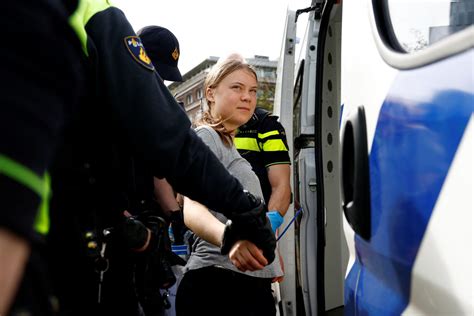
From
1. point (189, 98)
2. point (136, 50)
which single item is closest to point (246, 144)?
point (136, 50)

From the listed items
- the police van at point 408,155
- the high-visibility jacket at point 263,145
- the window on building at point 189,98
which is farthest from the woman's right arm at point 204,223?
the window on building at point 189,98

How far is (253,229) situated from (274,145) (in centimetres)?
138

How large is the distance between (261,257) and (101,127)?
1.91 feet

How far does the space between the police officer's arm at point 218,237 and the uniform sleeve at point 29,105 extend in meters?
0.94

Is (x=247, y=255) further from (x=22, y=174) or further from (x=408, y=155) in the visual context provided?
(x=22, y=174)

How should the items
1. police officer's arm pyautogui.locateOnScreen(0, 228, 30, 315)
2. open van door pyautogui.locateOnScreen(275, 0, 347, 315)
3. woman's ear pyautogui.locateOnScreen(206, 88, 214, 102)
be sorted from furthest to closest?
open van door pyautogui.locateOnScreen(275, 0, 347, 315), woman's ear pyautogui.locateOnScreen(206, 88, 214, 102), police officer's arm pyautogui.locateOnScreen(0, 228, 30, 315)

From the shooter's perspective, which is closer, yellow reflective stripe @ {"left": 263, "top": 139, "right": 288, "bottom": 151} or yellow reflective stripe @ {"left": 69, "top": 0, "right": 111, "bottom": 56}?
yellow reflective stripe @ {"left": 69, "top": 0, "right": 111, "bottom": 56}

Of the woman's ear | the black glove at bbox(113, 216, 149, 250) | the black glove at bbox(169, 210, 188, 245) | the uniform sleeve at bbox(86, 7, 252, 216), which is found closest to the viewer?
the uniform sleeve at bbox(86, 7, 252, 216)

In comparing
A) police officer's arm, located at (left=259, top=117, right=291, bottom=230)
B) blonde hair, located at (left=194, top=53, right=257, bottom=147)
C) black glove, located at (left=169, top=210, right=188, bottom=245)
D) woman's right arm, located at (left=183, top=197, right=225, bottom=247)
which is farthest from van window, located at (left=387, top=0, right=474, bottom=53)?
black glove, located at (left=169, top=210, right=188, bottom=245)

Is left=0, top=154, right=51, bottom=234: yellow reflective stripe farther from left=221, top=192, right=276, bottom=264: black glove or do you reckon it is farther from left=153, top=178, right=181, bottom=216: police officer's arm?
left=153, top=178, right=181, bottom=216: police officer's arm

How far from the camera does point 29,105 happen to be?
0.58m

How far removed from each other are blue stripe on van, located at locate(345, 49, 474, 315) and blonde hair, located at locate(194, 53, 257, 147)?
89 centimetres

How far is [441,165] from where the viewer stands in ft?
3.24

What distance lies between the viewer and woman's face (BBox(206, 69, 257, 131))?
7.25 ft
